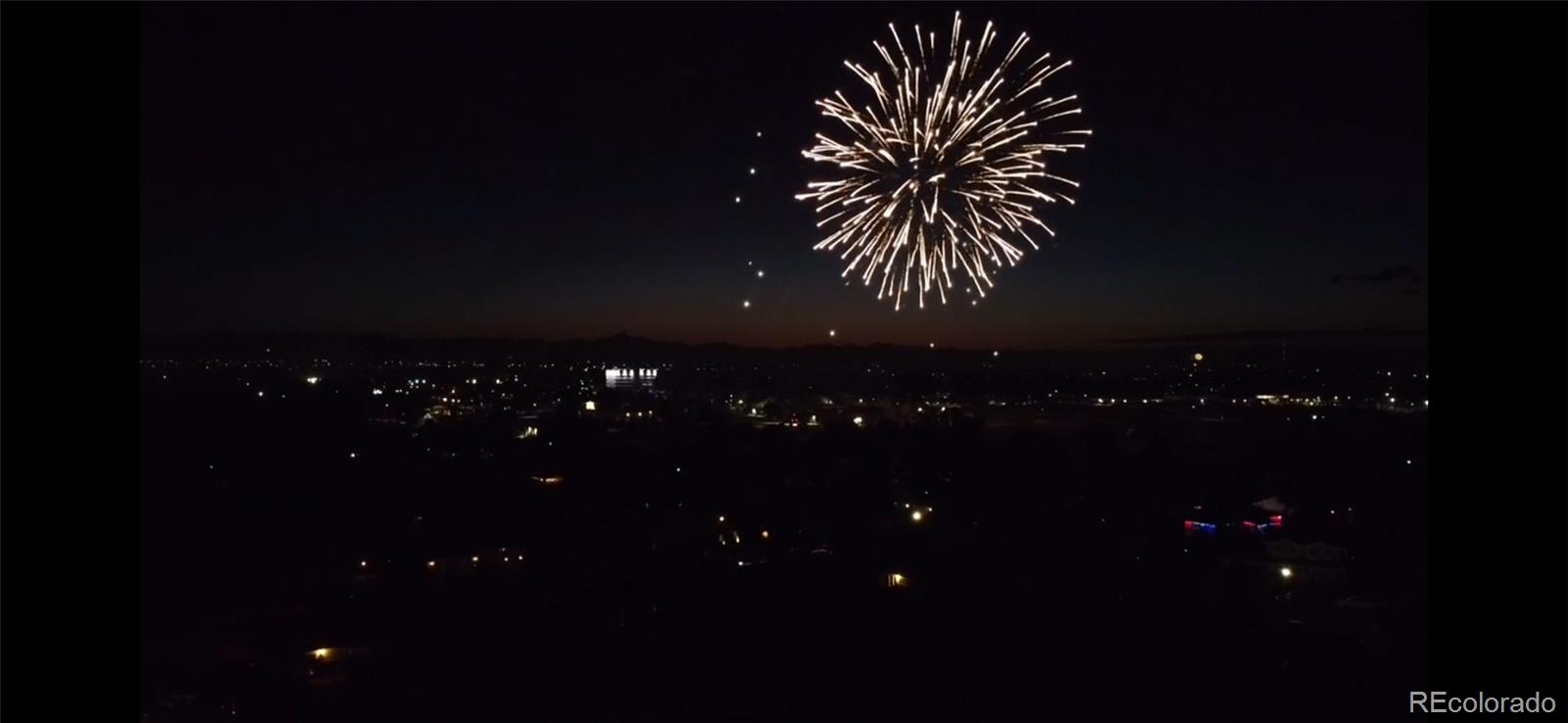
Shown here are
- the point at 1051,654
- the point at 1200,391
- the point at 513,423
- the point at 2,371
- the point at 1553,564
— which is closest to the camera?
the point at 2,371

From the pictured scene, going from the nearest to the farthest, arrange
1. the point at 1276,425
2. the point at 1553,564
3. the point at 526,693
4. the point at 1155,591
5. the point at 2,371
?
the point at 2,371 < the point at 1553,564 < the point at 526,693 < the point at 1155,591 < the point at 1276,425

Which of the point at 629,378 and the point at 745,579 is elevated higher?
the point at 629,378

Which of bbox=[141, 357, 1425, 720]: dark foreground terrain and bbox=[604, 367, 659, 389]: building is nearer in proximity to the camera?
bbox=[141, 357, 1425, 720]: dark foreground terrain

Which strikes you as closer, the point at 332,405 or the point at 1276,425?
the point at 332,405

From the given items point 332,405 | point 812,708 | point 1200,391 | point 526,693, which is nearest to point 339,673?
point 526,693

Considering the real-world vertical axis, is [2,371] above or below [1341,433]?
above

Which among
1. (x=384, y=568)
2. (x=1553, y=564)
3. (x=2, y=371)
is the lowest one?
(x=384, y=568)

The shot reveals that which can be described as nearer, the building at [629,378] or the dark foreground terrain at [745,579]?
the dark foreground terrain at [745,579]

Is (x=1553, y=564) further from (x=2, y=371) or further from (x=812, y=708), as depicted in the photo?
(x=2, y=371)

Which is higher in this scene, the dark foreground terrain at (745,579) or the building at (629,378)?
the building at (629,378)

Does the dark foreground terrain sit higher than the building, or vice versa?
the building

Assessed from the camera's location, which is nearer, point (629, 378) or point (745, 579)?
point (745, 579)
